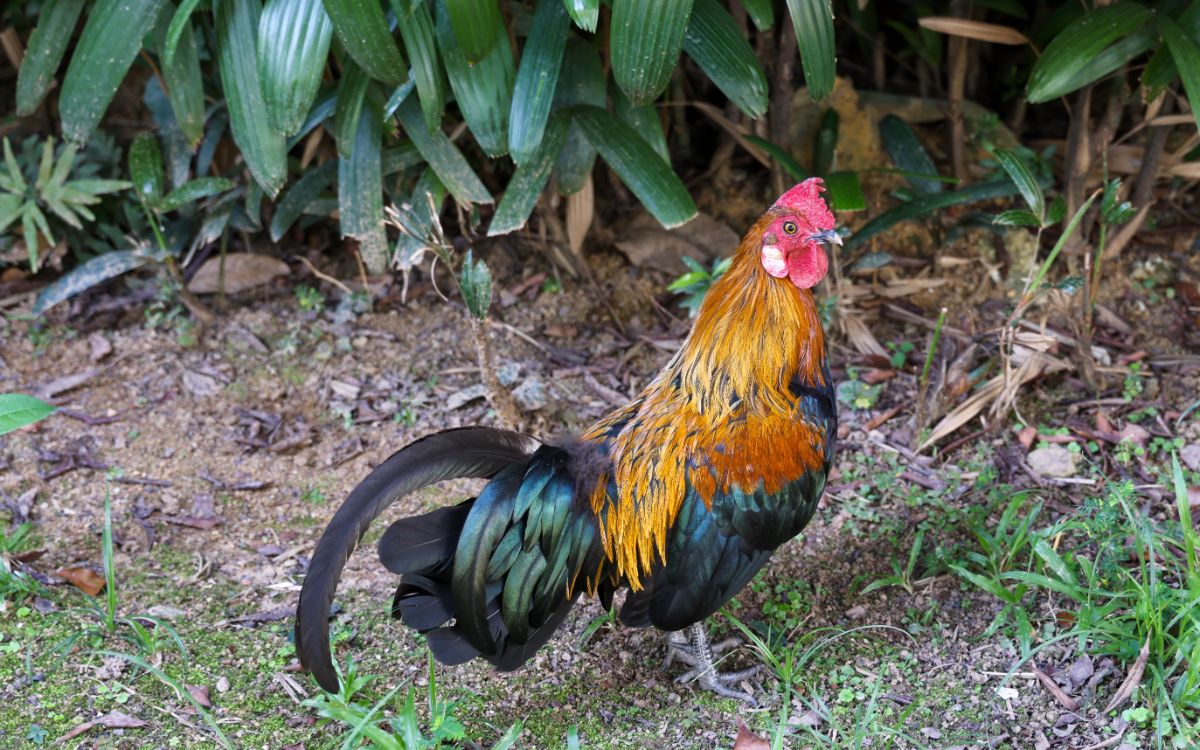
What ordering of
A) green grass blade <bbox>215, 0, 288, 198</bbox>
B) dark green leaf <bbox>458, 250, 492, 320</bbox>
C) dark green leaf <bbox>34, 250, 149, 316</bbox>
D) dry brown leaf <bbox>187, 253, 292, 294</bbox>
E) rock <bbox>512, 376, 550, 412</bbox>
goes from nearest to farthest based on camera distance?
dark green leaf <bbox>458, 250, 492, 320</bbox> < green grass blade <bbox>215, 0, 288, 198</bbox> < rock <bbox>512, 376, 550, 412</bbox> < dark green leaf <bbox>34, 250, 149, 316</bbox> < dry brown leaf <bbox>187, 253, 292, 294</bbox>

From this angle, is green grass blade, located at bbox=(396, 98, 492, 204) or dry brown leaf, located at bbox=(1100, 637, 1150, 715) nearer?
dry brown leaf, located at bbox=(1100, 637, 1150, 715)

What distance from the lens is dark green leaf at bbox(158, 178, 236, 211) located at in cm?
484

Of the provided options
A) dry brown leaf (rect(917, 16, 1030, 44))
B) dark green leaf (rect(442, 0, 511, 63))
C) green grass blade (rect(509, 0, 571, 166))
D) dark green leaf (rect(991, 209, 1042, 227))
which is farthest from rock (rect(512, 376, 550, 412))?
dry brown leaf (rect(917, 16, 1030, 44))

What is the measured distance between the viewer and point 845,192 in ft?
14.1

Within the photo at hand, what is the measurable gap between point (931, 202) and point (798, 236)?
1.53 meters

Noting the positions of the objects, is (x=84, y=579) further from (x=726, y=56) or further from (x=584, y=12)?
(x=726, y=56)

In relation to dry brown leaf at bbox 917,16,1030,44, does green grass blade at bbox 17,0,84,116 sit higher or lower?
higher

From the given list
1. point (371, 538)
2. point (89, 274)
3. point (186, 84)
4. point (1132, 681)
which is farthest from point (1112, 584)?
point (89, 274)

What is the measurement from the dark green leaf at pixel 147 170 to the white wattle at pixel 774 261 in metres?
2.89

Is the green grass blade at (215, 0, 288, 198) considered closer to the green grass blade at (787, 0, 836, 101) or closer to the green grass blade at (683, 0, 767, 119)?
the green grass blade at (683, 0, 767, 119)

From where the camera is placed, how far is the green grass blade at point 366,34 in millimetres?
3738

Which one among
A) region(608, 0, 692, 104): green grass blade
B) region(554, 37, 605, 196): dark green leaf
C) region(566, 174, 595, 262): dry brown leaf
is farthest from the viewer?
region(566, 174, 595, 262): dry brown leaf

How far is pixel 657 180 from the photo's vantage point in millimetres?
4273

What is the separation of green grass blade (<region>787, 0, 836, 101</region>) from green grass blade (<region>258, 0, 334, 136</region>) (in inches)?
65.1
